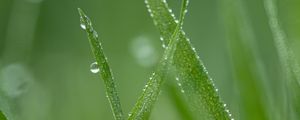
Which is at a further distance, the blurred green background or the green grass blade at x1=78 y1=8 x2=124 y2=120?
the blurred green background

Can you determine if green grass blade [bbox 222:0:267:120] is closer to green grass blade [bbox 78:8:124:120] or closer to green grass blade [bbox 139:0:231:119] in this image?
green grass blade [bbox 139:0:231:119]

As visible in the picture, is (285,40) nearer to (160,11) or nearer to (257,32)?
(160,11)

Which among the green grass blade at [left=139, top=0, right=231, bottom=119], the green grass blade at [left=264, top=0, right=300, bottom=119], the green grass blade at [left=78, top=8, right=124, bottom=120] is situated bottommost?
the green grass blade at [left=78, top=8, right=124, bottom=120]

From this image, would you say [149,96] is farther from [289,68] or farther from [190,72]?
[289,68]

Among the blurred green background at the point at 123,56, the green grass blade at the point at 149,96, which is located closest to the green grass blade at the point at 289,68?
the blurred green background at the point at 123,56

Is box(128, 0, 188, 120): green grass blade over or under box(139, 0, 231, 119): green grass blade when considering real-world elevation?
under

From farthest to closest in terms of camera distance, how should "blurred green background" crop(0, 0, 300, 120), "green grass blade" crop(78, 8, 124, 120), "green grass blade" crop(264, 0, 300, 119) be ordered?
"blurred green background" crop(0, 0, 300, 120)
"green grass blade" crop(264, 0, 300, 119)
"green grass blade" crop(78, 8, 124, 120)

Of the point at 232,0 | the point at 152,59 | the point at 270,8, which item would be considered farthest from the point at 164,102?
the point at 270,8

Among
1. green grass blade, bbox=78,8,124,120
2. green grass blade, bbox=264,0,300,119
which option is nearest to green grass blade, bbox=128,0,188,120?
green grass blade, bbox=78,8,124,120

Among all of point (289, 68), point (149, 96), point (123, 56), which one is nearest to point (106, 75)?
point (149, 96)
